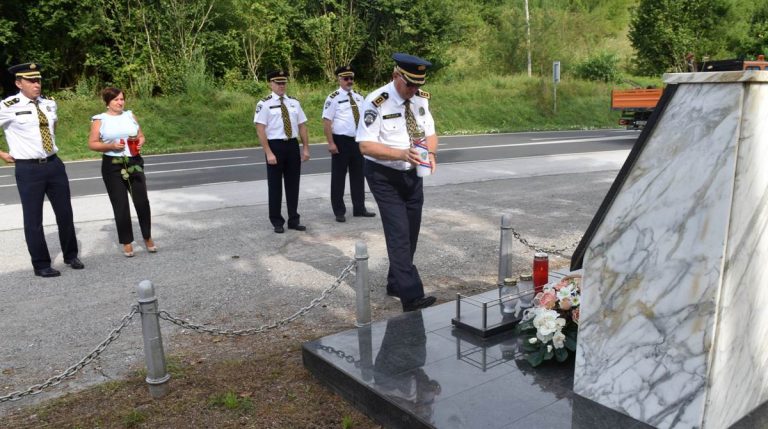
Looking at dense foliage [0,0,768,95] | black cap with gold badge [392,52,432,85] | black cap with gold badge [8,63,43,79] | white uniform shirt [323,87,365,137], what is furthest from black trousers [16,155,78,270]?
dense foliage [0,0,768,95]

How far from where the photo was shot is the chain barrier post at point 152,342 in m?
3.69

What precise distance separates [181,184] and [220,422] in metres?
9.53

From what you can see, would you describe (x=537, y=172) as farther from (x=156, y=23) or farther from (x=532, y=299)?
(x=156, y=23)

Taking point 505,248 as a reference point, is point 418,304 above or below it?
below

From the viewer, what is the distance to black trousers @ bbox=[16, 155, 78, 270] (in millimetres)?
6145

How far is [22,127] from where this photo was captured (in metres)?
6.07

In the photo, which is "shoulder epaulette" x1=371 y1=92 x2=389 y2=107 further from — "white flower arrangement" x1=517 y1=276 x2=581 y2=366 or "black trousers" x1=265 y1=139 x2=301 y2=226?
"black trousers" x1=265 y1=139 x2=301 y2=226

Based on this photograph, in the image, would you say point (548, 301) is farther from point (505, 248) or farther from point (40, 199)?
point (40, 199)

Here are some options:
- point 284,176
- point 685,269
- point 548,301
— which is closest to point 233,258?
point 284,176

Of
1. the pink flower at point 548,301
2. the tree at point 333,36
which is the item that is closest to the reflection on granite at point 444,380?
the pink flower at point 548,301

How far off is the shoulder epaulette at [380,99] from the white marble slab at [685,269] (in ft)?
7.59

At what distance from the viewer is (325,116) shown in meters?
8.53

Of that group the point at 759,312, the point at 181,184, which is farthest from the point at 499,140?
the point at 759,312

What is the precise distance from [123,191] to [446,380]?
4.69 metres
